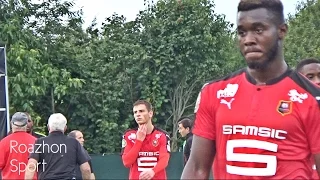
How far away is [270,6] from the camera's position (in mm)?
4145

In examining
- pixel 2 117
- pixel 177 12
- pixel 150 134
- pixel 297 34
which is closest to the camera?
pixel 150 134

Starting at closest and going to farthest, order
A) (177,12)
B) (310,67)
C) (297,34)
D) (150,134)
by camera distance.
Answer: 1. (310,67)
2. (150,134)
3. (177,12)
4. (297,34)

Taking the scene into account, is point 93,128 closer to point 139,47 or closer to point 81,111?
point 81,111

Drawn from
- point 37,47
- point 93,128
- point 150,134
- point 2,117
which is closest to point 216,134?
point 150,134

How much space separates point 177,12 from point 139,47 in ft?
6.40

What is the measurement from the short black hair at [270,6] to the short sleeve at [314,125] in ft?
1.58

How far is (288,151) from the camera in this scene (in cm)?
413

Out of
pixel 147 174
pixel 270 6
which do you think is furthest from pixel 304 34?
pixel 270 6

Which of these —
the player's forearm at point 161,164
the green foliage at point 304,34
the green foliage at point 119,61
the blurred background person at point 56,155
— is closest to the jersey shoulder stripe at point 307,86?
the blurred background person at point 56,155

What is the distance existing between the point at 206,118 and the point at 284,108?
447mm

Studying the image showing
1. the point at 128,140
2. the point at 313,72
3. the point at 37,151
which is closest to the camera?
the point at 313,72

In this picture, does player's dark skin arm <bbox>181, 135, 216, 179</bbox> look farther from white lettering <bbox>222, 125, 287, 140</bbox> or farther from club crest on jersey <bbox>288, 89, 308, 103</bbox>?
club crest on jersey <bbox>288, 89, 308, 103</bbox>

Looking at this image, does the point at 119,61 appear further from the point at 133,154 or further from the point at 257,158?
the point at 257,158

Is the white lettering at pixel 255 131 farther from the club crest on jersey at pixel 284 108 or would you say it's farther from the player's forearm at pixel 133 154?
the player's forearm at pixel 133 154
